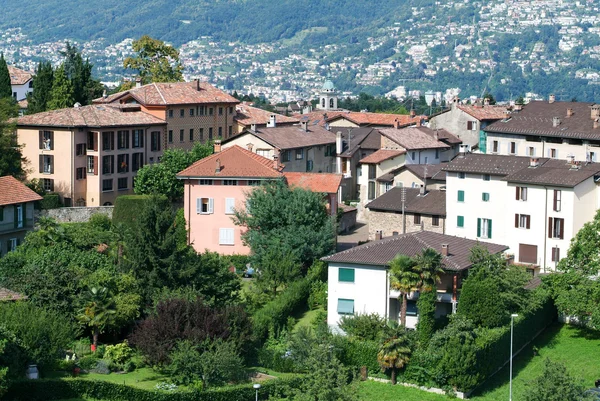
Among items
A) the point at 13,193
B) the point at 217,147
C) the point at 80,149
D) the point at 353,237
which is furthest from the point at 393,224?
the point at 13,193

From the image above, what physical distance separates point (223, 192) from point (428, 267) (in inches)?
874

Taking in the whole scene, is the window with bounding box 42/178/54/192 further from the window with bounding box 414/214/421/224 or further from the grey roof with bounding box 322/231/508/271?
the grey roof with bounding box 322/231/508/271

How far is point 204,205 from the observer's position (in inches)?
3002

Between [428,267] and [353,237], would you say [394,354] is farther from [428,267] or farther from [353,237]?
[353,237]

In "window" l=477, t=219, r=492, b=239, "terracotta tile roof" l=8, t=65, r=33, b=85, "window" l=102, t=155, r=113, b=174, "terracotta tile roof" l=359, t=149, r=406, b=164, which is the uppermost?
"terracotta tile roof" l=8, t=65, r=33, b=85

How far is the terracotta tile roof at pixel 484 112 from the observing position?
4087 inches

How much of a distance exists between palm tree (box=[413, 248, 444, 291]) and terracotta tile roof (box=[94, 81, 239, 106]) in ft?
130

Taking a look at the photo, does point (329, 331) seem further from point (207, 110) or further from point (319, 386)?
point (207, 110)

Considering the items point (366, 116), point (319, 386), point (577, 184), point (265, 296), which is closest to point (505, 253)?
point (577, 184)

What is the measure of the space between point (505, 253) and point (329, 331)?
14.9 m

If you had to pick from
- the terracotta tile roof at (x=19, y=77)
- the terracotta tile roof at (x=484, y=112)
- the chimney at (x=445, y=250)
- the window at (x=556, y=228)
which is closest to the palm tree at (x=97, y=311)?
the chimney at (x=445, y=250)

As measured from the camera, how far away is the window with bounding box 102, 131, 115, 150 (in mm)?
84250

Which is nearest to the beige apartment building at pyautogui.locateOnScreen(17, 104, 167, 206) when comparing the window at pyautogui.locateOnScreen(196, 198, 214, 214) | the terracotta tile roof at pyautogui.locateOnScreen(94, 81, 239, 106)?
the terracotta tile roof at pyautogui.locateOnScreen(94, 81, 239, 106)

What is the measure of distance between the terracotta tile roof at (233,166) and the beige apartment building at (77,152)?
30.3ft
